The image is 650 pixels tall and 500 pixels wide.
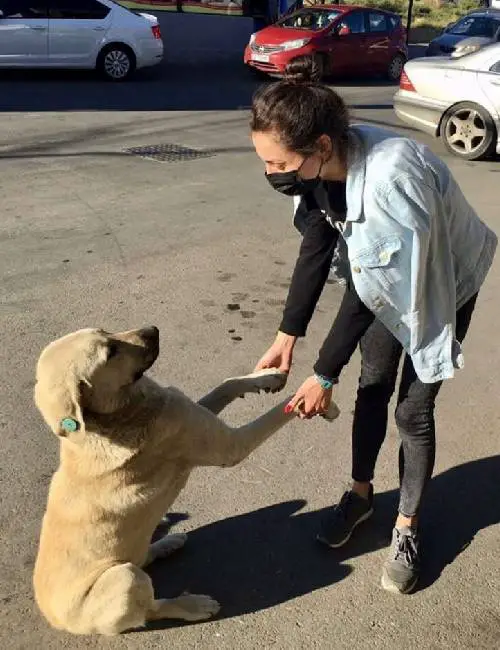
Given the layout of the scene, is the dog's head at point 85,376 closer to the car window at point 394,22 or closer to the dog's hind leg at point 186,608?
the dog's hind leg at point 186,608

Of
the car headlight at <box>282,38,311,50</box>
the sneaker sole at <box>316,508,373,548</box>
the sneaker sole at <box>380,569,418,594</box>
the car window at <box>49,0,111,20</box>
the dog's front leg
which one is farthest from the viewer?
the car headlight at <box>282,38,311,50</box>

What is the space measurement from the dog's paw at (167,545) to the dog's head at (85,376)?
0.83m

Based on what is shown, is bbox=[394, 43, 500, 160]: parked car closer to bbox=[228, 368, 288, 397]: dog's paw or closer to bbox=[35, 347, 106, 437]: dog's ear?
bbox=[228, 368, 288, 397]: dog's paw

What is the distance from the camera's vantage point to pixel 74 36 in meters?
14.7

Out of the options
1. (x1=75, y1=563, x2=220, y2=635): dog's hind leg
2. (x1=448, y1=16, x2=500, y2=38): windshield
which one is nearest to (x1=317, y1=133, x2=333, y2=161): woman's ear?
(x1=75, y1=563, x2=220, y2=635): dog's hind leg

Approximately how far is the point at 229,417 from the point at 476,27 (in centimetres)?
1897

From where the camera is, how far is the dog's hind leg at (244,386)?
3.20 meters

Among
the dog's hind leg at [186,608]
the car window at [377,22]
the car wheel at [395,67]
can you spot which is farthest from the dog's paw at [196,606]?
the car wheel at [395,67]

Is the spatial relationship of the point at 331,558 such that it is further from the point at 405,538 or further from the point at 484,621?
the point at 484,621

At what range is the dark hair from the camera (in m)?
2.36

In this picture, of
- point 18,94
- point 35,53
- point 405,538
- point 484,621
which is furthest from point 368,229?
point 35,53

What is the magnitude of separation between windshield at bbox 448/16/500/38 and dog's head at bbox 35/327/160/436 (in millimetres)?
19211

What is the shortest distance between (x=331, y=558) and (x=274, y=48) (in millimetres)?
15044

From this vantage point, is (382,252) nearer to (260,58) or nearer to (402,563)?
(402,563)
